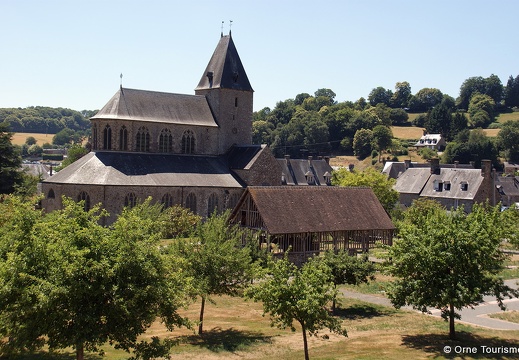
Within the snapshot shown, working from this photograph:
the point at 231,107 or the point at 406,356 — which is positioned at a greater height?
the point at 231,107

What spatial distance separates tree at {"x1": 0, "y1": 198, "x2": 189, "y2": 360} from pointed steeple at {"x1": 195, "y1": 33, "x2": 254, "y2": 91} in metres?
47.1

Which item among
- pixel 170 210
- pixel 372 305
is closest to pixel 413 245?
pixel 372 305

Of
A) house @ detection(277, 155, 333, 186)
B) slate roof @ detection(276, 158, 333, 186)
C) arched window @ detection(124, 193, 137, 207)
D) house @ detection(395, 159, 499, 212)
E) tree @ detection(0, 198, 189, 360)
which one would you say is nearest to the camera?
tree @ detection(0, 198, 189, 360)

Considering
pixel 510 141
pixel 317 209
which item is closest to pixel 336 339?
pixel 317 209

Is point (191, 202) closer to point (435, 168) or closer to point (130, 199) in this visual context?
point (130, 199)

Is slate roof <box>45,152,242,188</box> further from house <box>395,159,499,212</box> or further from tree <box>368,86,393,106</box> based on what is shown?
tree <box>368,86,393,106</box>

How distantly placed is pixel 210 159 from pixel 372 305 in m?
32.1

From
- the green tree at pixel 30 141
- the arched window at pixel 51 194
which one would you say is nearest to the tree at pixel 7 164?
the arched window at pixel 51 194

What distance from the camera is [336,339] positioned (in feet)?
82.2

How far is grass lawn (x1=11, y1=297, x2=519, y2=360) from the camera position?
2237 centimetres

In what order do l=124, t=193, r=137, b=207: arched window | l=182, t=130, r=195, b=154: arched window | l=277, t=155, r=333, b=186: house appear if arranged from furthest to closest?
l=277, t=155, r=333, b=186: house < l=182, t=130, r=195, b=154: arched window < l=124, t=193, r=137, b=207: arched window

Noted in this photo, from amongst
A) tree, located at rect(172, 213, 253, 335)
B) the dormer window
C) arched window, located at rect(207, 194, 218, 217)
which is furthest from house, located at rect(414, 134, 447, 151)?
tree, located at rect(172, 213, 253, 335)

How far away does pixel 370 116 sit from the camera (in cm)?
14475

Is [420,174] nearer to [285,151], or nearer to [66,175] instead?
[66,175]
